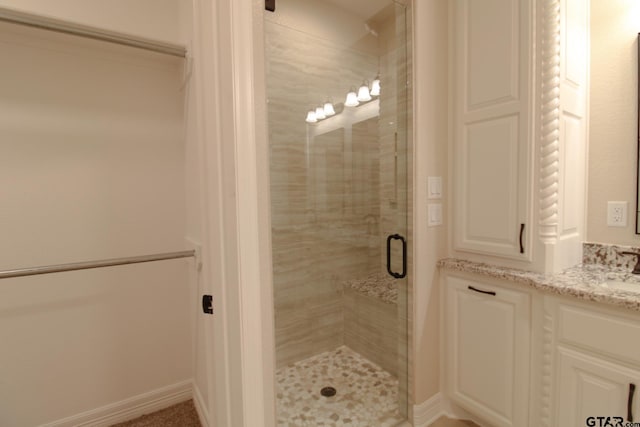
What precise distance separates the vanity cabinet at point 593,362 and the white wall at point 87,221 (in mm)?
2143

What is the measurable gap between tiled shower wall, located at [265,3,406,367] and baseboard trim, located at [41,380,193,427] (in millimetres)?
697

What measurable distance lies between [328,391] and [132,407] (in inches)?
50.2

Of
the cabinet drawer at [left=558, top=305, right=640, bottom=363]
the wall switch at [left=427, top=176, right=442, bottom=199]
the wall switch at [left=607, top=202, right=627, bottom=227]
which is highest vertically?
the wall switch at [left=427, top=176, right=442, bottom=199]

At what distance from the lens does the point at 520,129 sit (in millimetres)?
1505

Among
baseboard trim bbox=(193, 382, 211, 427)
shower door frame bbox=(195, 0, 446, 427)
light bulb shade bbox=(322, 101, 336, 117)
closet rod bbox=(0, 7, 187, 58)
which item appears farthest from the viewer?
light bulb shade bbox=(322, 101, 336, 117)

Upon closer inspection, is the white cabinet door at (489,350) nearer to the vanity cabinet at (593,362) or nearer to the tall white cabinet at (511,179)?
the tall white cabinet at (511,179)

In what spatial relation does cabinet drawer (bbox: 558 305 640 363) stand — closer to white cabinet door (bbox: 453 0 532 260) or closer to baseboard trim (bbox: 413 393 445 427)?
white cabinet door (bbox: 453 0 532 260)

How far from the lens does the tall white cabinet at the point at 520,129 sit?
1442 mm

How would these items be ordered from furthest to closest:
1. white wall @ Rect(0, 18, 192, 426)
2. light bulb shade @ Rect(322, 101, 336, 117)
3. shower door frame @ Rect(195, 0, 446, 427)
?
light bulb shade @ Rect(322, 101, 336, 117)
white wall @ Rect(0, 18, 192, 426)
shower door frame @ Rect(195, 0, 446, 427)

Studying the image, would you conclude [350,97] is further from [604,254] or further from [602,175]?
[604,254]

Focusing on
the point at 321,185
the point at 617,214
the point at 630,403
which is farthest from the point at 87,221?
the point at 617,214

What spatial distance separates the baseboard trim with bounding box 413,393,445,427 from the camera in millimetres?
1744

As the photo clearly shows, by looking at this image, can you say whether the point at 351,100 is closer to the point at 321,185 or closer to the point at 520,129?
the point at 321,185

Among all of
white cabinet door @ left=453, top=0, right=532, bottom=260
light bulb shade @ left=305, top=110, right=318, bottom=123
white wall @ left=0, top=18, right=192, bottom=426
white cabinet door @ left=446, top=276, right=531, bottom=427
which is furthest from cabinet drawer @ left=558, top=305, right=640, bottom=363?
white wall @ left=0, top=18, right=192, bottom=426
